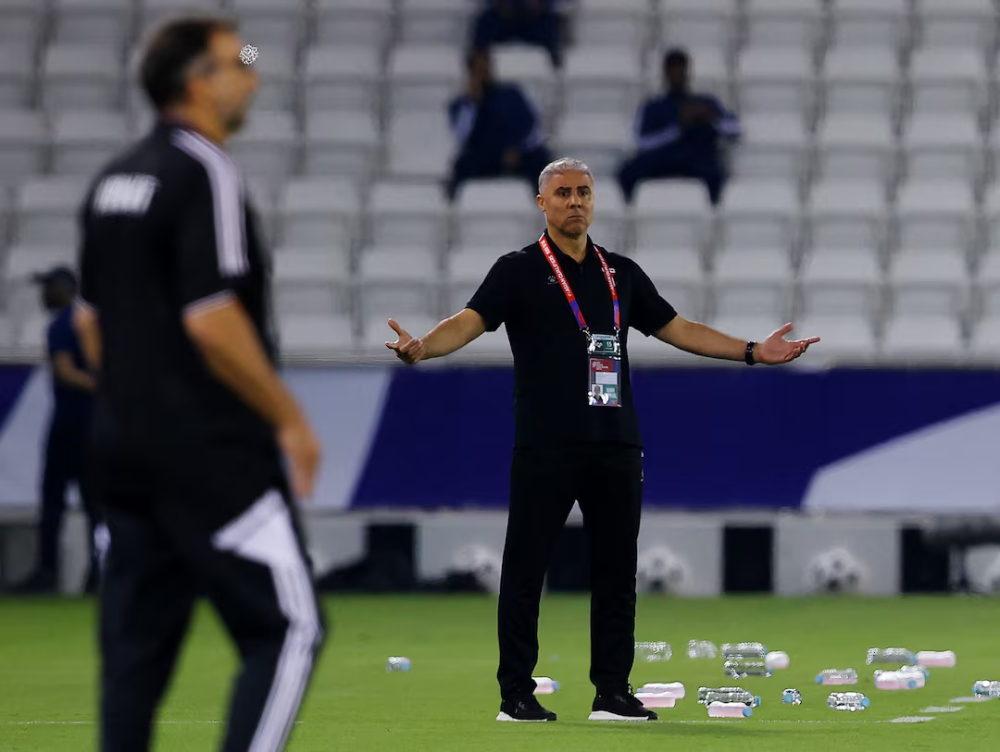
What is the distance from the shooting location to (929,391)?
1259 cm

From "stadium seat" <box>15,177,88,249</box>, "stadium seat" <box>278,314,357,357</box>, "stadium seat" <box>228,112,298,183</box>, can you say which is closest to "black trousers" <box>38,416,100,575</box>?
"stadium seat" <box>278,314,357,357</box>

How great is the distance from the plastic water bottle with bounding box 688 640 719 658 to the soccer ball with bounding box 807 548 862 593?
3207 mm

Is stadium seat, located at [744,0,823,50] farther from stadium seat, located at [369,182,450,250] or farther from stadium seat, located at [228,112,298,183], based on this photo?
stadium seat, located at [228,112,298,183]

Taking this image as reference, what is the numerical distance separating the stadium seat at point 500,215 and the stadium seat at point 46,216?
306 centimetres

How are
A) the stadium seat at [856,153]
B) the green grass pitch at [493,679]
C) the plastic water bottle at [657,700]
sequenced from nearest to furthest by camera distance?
the green grass pitch at [493,679], the plastic water bottle at [657,700], the stadium seat at [856,153]

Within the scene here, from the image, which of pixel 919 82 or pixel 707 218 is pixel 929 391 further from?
pixel 919 82

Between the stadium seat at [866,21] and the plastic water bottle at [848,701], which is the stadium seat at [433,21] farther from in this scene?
the plastic water bottle at [848,701]

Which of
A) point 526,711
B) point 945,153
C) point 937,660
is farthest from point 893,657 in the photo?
point 945,153

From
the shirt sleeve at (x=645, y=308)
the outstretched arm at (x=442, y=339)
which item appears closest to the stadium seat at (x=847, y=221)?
the shirt sleeve at (x=645, y=308)

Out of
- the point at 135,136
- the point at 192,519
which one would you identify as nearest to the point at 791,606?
the point at 135,136

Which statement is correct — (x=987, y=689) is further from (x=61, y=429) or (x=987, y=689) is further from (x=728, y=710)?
(x=61, y=429)

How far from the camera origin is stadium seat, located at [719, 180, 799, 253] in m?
14.9

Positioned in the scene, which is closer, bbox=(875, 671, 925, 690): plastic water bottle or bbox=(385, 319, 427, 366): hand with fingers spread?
bbox=(385, 319, 427, 366): hand with fingers spread

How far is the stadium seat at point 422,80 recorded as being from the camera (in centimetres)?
1648
